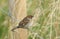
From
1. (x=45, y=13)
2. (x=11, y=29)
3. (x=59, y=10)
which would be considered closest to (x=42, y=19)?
(x=45, y=13)

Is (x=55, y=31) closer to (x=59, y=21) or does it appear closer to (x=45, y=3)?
(x=59, y=21)

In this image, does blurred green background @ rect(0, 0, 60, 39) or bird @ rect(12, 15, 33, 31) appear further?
blurred green background @ rect(0, 0, 60, 39)

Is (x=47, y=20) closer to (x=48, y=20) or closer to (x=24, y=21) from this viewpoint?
(x=48, y=20)

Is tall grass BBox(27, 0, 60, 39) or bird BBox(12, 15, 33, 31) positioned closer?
bird BBox(12, 15, 33, 31)

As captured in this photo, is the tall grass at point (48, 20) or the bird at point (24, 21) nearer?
the bird at point (24, 21)

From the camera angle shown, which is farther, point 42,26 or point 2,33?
point 2,33

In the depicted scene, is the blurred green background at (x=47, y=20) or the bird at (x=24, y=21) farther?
the blurred green background at (x=47, y=20)

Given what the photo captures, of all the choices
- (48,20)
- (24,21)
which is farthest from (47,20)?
(24,21)

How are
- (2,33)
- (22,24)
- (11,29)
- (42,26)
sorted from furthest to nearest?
(2,33), (42,26), (22,24), (11,29)

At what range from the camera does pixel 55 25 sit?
8.57 feet

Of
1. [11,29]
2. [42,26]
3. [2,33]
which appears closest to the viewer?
[11,29]

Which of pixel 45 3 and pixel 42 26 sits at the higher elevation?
pixel 45 3

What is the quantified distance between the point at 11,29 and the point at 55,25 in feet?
1.92

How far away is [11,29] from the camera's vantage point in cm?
224
